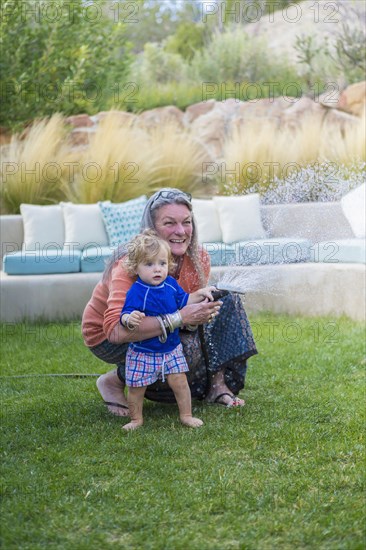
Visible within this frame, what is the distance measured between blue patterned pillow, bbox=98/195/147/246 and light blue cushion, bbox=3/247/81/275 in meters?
0.45

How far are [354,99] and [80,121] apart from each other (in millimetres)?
3609

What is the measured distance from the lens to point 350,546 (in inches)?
100.0

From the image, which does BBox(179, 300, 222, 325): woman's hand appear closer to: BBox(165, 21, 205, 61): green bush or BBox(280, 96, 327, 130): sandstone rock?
BBox(280, 96, 327, 130): sandstone rock

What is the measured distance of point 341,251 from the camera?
21.7 ft

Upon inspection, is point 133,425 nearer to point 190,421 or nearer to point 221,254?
point 190,421

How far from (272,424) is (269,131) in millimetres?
5873

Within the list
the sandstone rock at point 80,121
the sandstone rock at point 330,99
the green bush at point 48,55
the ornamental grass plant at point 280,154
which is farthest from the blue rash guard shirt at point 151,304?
the sandstone rock at point 330,99

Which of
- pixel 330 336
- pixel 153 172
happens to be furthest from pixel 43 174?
pixel 330 336

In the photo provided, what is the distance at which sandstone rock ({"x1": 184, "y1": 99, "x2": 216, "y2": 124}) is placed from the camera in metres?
11.8

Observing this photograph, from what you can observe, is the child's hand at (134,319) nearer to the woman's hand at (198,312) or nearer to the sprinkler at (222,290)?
the woman's hand at (198,312)

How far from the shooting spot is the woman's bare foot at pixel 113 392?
160 inches

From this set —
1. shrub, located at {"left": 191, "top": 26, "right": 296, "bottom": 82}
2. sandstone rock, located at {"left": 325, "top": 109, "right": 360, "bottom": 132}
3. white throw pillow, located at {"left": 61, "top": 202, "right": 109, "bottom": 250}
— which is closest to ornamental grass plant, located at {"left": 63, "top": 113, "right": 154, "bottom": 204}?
white throw pillow, located at {"left": 61, "top": 202, "right": 109, "bottom": 250}

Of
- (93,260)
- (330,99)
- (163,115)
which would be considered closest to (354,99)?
(330,99)

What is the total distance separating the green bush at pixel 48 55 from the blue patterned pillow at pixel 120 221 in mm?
3508
